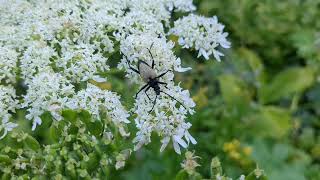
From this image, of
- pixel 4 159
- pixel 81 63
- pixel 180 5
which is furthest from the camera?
pixel 180 5

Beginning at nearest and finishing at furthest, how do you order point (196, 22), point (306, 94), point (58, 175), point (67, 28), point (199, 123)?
point (58, 175) → point (67, 28) → point (196, 22) → point (199, 123) → point (306, 94)

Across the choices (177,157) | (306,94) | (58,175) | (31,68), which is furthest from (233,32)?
(58,175)

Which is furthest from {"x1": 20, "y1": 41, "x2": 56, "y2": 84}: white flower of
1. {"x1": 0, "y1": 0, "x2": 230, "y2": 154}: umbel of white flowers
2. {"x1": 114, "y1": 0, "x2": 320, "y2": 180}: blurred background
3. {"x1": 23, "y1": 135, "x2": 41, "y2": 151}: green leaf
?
{"x1": 114, "y1": 0, "x2": 320, "y2": 180}: blurred background

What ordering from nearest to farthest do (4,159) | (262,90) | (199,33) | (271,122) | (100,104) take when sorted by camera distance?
1. (4,159)
2. (100,104)
3. (199,33)
4. (271,122)
5. (262,90)

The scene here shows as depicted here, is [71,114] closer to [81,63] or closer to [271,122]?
[81,63]

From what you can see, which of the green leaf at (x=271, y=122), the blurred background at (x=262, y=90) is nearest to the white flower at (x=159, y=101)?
the blurred background at (x=262, y=90)

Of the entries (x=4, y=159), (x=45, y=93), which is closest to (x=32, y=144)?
(x=4, y=159)

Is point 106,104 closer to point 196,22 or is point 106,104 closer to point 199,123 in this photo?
point 196,22

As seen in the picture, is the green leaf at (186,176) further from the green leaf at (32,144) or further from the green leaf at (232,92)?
the green leaf at (232,92)
